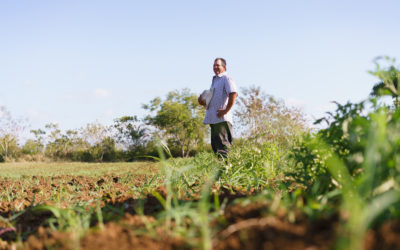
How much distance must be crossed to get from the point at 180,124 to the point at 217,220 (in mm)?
27639

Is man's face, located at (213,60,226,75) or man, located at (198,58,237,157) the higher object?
man's face, located at (213,60,226,75)

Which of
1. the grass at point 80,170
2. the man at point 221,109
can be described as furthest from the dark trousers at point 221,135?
the grass at point 80,170

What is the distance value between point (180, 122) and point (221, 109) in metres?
22.4

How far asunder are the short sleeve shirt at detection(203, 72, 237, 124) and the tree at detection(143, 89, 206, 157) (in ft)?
71.3

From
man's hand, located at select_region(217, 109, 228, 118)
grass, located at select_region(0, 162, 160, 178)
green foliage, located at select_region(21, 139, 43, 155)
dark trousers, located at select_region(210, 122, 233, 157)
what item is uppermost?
green foliage, located at select_region(21, 139, 43, 155)

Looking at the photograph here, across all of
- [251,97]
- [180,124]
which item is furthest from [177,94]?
[251,97]

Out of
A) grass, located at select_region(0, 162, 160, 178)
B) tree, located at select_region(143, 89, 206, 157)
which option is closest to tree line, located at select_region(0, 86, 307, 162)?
tree, located at select_region(143, 89, 206, 157)

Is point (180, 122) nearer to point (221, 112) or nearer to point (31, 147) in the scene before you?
point (31, 147)

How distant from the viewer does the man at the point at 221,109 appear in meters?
6.37

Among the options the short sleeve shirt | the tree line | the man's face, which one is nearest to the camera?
the short sleeve shirt

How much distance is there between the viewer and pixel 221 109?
6.47 meters

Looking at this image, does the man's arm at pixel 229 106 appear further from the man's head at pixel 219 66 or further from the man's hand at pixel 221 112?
the man's head at pixel 219 66

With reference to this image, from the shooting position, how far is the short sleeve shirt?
6.40 meters

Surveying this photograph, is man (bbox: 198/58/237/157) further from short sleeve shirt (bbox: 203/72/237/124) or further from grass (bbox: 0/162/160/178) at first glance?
grass (bbox: 0/162/160/178)
